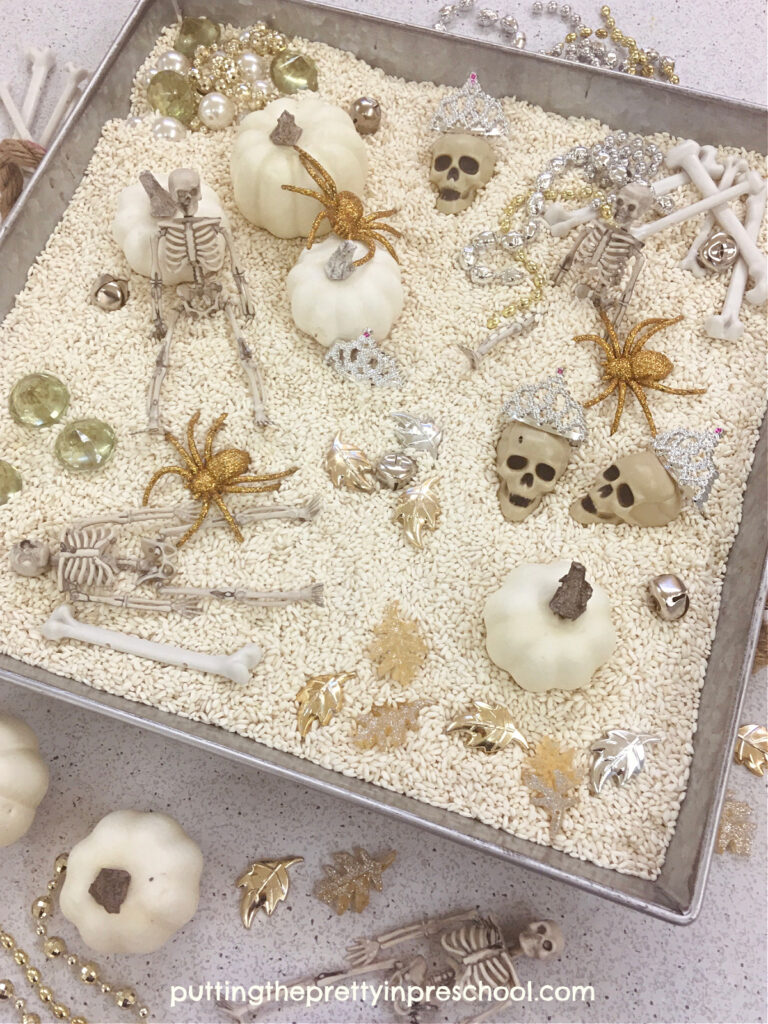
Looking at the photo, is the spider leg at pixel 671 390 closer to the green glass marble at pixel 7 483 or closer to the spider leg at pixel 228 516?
the spider leg at pixel 228 516

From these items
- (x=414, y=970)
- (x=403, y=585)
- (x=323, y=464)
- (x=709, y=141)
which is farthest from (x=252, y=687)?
(x=709, y=141)

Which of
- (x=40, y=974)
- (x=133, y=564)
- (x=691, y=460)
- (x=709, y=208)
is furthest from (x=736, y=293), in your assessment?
(x=40, y=974)

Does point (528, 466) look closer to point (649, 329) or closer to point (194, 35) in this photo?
point (649, 329)

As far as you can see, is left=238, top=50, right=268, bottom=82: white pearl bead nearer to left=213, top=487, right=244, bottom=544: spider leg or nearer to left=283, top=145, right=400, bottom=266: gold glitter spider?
left=283, top=145, right=400, bottom=266: gold glitter spider

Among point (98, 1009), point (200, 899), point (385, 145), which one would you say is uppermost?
point (385, 145)

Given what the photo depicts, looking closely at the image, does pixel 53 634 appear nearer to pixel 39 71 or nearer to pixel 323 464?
pixel 323 464

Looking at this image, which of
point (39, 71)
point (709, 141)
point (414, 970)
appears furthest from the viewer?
point (39, 71)

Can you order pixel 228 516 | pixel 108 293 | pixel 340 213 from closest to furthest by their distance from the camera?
pixel 228 516
pixel 340 213
pixel 108 293
